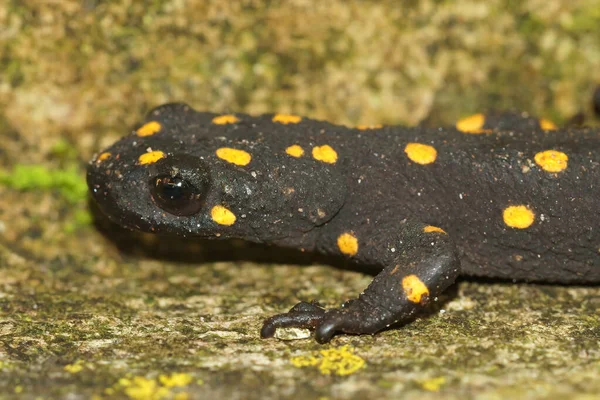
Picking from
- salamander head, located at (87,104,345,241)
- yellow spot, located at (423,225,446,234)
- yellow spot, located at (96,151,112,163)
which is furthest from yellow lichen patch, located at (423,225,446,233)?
yellow spot, located at (96,151,112,163)

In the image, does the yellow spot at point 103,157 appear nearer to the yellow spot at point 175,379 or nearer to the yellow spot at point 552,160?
the yellow spot at point 175,379

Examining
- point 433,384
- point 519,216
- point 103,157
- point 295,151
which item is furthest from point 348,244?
point 103,157

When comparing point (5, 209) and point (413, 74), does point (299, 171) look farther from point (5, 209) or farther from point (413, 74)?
point (5, 209)

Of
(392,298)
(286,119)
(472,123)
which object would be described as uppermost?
(472,123)

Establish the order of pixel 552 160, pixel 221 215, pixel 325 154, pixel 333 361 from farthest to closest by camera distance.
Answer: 1. pixel 325 154
2. pixel 552 160
3. pixel 221 215
4. pixel 333 361

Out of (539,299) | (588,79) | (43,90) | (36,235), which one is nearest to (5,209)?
(36,235)

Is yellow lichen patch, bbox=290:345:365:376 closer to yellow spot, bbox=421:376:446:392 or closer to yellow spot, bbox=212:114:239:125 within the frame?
yellow spot, bbox=421:376:446:392

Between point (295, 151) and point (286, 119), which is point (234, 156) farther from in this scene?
point (286, 119)

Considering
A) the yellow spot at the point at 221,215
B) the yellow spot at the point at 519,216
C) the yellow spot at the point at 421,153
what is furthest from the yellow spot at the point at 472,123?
the yellow spot at the point at 221,215

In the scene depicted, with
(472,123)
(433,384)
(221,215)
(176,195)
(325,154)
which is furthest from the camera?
(472,123)
